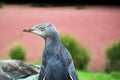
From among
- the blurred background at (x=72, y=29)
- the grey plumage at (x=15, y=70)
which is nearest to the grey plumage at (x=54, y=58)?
the grey plumage at (x=15, y=70)

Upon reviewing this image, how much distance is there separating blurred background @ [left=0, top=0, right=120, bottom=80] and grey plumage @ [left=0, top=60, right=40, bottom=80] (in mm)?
4556

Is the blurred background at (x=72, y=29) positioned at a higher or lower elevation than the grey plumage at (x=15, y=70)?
lower

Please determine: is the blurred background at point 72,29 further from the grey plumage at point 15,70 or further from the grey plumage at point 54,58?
the grey plumage at point 54,58

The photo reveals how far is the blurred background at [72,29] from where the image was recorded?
8.52 metres

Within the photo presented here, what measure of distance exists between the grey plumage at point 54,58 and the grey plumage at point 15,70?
94cm

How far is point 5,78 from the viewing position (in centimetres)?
365

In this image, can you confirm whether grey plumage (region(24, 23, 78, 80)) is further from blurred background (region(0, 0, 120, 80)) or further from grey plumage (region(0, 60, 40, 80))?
blurred background (region(0, 0, 120, 80))

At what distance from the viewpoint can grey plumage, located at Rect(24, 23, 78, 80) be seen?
275 centimetres

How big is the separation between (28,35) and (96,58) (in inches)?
112

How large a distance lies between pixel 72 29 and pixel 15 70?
930 centimetres

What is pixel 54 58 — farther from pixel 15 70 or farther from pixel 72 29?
pixel 72 29

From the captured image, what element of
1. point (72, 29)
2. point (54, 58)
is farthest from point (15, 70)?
point (72, 29)

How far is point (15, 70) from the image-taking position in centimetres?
373

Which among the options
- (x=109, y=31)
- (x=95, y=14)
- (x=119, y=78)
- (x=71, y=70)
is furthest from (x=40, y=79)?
(x=95, y=14)
